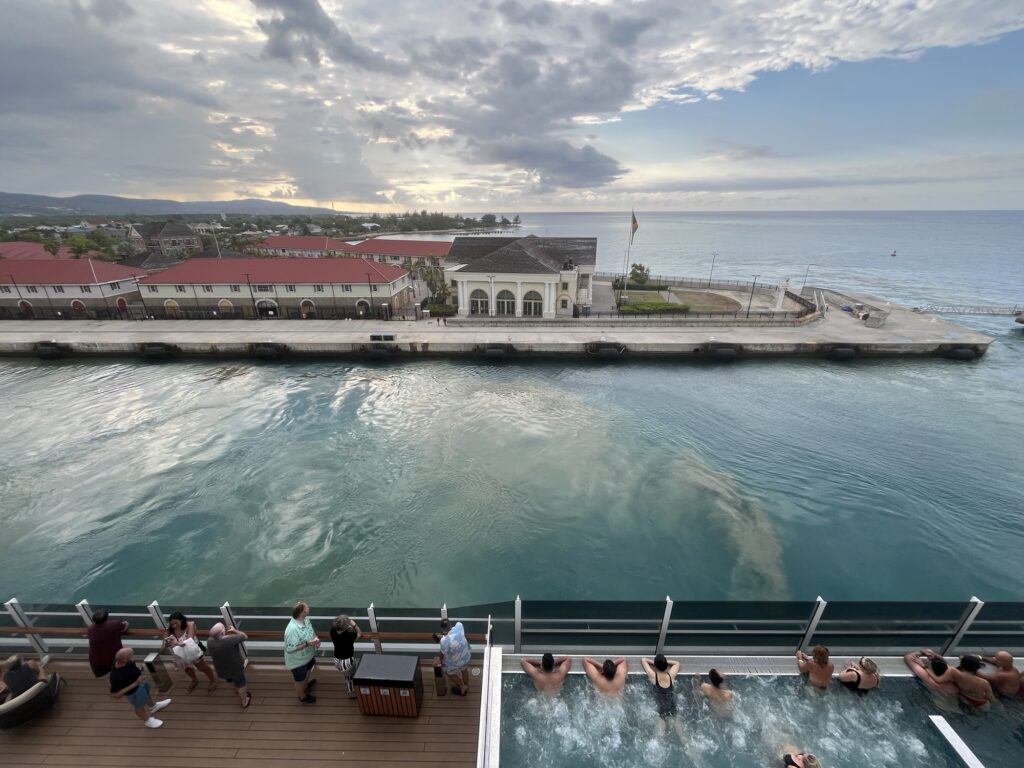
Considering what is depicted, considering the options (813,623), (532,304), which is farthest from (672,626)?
(532,304)

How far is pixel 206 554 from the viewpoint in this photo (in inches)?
670

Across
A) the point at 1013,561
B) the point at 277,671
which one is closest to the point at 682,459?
the point at 1013,561

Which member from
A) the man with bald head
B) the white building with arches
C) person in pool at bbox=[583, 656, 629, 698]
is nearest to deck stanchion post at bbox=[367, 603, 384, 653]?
person in pool at bbox=[583, 656, 629, 698]

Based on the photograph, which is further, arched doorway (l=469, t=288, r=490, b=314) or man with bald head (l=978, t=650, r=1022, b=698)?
arched doorway (l=469, t=288, r=490, b=314)

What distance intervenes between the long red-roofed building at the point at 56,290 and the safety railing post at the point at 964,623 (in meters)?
63.4

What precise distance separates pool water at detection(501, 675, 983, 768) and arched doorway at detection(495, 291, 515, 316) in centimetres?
4192

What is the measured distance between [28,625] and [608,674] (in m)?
10.7

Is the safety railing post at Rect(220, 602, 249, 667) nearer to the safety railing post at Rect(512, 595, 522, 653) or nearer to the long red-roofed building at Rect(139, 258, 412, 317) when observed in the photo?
the safety railing post at Rect(512, 595, 522, 653)

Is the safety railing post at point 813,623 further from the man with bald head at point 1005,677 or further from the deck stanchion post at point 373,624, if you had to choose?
the deck stanchion post at point 373,624

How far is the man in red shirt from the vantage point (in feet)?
22.7

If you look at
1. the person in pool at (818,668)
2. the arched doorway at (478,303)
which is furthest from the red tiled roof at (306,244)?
the person in pool at (818,668)

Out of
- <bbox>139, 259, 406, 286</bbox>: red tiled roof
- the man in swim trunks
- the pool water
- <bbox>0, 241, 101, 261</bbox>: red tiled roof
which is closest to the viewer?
the pool water

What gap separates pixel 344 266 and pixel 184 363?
1763 cm

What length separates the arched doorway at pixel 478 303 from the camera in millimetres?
46438
